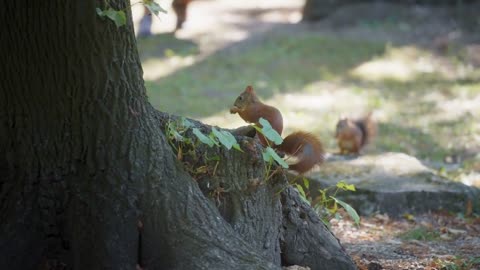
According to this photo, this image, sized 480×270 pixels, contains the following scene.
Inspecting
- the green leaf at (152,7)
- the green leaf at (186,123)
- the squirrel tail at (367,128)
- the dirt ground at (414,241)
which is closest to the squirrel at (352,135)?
the squirrel tail at (367,128)

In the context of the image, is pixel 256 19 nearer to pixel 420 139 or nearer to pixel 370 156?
pixel 420 139

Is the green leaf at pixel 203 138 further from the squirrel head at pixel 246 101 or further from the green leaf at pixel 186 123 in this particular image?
the squirrel head at pixel 246 101

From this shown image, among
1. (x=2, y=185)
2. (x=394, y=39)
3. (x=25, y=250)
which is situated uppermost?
(x=394, y=39)

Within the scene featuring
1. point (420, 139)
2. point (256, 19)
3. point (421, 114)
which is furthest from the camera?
point (256, 19)

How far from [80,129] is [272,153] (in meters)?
0.78

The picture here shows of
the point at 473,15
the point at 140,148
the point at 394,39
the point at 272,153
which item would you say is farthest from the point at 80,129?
the point at 473,15

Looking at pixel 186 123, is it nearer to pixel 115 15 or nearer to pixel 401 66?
pixel 115 15

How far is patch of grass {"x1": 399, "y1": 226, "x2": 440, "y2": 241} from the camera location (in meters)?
5.29

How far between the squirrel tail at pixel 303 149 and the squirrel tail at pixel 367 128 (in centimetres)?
393

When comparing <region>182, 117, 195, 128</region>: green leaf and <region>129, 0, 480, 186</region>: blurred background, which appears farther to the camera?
<region>129, 0, 480, 186</region>: blurred background

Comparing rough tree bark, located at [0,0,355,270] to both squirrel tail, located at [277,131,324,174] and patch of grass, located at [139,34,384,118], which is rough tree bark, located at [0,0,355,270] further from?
patch of grass, located at [139,34,384,118]

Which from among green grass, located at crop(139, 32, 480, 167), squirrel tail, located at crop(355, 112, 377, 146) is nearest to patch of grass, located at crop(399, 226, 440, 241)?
squirrel tail, located at crop(355, 112, 377, 146)

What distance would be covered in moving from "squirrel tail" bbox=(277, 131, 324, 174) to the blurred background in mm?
3443

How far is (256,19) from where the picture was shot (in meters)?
16.8
